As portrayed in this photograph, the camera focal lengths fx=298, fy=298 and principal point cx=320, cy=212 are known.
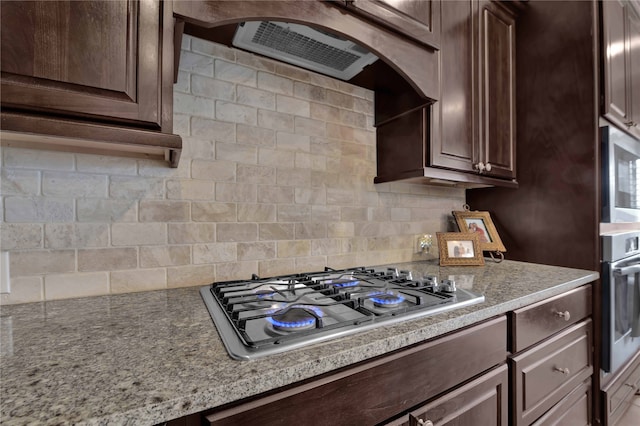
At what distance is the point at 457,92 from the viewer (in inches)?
57.1

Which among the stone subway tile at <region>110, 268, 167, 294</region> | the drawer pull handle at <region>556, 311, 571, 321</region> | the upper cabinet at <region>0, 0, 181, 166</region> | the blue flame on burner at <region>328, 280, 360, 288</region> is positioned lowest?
the drawer pull handle at <region>556, 311, 571, 321</region>

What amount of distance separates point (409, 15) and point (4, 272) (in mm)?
1639

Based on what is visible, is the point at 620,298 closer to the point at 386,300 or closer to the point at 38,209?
the point at 386,300

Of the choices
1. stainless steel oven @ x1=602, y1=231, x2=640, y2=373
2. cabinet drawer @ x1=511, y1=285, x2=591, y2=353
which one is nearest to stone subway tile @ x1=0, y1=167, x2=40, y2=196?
cabinet drawer @ x1=511, y1=285, x2=591, y2=353

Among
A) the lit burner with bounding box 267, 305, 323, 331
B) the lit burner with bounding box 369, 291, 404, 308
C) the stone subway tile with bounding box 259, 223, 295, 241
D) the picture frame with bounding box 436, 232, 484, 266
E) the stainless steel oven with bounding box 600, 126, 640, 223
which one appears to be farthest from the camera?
the picture frame with bounding box 436, 232, 484, 266

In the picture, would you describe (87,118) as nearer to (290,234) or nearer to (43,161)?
(43,161)

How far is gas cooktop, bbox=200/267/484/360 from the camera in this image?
2.08 ft

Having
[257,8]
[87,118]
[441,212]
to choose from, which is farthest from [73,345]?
[441,212]

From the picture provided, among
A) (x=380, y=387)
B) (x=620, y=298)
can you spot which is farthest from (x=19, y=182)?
(x=620, y=298)

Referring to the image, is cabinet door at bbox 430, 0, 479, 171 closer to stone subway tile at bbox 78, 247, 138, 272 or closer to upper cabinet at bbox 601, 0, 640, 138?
upper cabinet at bbox 601, 0, 640, 138

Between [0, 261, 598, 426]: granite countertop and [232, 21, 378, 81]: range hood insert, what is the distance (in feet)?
3.14

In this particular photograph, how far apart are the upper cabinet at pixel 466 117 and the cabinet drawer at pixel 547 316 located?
646 millimetres

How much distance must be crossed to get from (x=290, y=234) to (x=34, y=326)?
33.4 inches

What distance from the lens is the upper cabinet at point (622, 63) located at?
1545 millimetres
